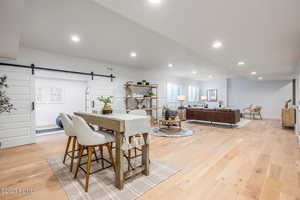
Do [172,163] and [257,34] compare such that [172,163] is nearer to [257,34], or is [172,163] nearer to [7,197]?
[7,197]

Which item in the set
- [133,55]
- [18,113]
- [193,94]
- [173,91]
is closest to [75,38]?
[133,55]

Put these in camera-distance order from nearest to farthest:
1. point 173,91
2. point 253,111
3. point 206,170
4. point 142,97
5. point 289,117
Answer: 1. point 206,170
2. point 289,117
3. point 142,97
4. point 253,111
5. point 173,91

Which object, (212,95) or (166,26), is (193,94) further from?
(166,26)

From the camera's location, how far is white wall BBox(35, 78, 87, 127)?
19.9ft

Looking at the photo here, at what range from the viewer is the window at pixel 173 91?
7955 millimetres

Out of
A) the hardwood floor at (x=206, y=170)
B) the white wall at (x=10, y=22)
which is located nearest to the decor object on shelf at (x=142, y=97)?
the hardwood floor at (x=206, y=170)

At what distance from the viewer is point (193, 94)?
400 inches

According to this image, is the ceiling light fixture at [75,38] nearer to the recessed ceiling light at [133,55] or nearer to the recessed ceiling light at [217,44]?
the recessed ceiling light at [133,55]

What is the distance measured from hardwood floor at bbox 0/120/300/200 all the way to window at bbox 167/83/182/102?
4.43m

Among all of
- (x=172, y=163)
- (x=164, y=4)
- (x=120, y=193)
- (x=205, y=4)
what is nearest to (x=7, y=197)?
(x=120, y=193)

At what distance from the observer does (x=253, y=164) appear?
2549 millimetres

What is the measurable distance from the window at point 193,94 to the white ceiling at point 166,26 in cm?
592

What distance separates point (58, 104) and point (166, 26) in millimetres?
6364

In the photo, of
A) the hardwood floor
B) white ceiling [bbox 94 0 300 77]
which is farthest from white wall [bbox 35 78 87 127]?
white ceiling [bbox 94 0 300 77]
